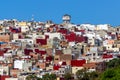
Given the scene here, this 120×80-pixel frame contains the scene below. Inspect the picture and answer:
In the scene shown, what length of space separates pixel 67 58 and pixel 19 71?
787 cm

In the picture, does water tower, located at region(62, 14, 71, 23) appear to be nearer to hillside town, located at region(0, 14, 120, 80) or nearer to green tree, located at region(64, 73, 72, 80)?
hillside town, located at region(0, 14, 120, 80)

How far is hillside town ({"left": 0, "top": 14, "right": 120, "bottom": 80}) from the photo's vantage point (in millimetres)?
68250

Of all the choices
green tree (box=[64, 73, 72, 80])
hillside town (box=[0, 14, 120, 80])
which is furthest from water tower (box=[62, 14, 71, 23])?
green tree (box=[64, 73, 72, 80])

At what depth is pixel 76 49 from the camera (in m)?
82.6

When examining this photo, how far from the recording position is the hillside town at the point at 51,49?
6825cm

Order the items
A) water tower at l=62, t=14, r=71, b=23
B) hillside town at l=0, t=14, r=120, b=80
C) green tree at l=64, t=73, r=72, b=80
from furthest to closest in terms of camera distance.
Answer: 1. water tower at l=62, t=14, r=71, b=23
2. hillside town at l=0, t=14, r=120, b=80
3. green tree at l=64, t=73, r=72, b=80

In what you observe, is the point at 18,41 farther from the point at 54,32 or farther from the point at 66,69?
the point at 66,69

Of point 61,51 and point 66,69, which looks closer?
point 66,69

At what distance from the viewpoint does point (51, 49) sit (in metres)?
82.5

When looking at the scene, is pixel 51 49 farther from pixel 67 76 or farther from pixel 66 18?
pixel 66 18

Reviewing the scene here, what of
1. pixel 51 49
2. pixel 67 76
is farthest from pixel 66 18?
pixel 67 76

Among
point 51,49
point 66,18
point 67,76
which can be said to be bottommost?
point 67,76

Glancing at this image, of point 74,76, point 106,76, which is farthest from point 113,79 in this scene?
point 74,76

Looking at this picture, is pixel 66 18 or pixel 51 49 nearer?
pixel 51 49
